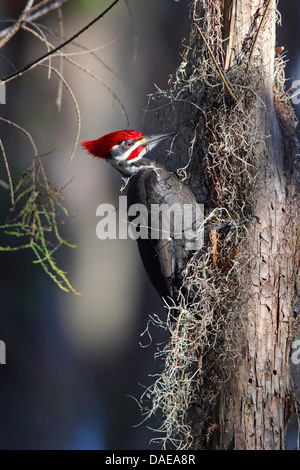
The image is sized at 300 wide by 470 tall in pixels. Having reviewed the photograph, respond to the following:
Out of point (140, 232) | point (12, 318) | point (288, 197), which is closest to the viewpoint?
point (288, 197)

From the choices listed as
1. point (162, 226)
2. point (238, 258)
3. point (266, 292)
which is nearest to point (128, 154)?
point (162, 226)

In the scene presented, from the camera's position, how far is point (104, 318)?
16.8 feet

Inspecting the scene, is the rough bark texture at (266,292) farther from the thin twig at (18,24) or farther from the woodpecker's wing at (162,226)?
the thin twig at (18,24)

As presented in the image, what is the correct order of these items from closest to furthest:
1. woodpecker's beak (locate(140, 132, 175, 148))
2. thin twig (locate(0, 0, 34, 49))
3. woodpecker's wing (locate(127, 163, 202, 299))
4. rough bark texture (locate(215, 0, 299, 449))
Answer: thin twig (locate(0, 0, 34, 49)), rough bark texture (locate(215, 0, 299, 449)), woodpecker's wing (locate(127, 163, 202, 299)), woodpecker's beak (locate(140, 132, 175, 148))

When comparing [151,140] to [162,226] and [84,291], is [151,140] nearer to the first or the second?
[162,226]

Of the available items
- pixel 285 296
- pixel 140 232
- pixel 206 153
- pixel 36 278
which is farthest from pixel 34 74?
pixel 285 296

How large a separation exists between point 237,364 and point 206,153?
1068mm

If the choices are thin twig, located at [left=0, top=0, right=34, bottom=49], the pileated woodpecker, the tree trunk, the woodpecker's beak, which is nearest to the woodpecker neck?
the pileated woodpecker

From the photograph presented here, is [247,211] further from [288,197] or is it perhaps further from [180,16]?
[180,16]

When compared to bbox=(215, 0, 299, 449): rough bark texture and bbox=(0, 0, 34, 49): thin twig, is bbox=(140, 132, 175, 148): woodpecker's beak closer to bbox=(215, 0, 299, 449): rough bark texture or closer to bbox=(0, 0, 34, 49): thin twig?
bbox=(215, 0, 299, 449): rough bark texture

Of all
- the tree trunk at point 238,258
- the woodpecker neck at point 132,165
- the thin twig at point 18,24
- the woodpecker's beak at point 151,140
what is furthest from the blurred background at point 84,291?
the thin twig at point 18,24

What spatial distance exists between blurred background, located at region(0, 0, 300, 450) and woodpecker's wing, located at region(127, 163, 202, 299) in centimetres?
201

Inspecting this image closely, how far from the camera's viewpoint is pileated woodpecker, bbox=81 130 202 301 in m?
2.86

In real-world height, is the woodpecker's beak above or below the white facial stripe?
above
